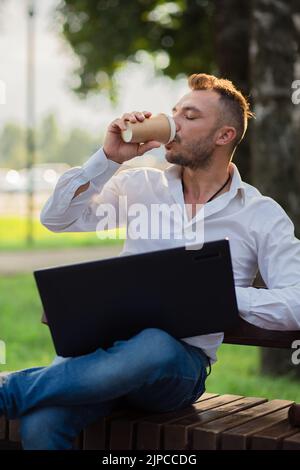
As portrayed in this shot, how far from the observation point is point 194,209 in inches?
155

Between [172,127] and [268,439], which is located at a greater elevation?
[172,127]

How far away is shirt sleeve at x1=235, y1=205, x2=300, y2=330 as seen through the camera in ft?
11.8

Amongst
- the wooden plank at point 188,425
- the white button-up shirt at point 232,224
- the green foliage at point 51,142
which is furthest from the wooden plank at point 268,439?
the green foliage at point 51,142

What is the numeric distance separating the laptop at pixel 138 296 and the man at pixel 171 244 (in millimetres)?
66

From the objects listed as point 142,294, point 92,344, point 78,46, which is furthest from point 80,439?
point 78,46

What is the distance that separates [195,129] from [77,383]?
1.23 metres

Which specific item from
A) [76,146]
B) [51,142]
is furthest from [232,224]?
[51,142]

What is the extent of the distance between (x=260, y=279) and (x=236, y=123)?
68 cm

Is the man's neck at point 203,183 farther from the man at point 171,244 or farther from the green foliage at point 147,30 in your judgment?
the green foliage at point 147,30

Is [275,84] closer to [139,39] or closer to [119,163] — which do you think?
[119,163]

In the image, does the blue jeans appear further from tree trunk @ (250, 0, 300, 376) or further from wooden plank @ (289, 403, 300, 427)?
tree trunk @ (250, 0, 300, 376)

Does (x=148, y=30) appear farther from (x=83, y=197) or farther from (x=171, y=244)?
(x=171, y=244)

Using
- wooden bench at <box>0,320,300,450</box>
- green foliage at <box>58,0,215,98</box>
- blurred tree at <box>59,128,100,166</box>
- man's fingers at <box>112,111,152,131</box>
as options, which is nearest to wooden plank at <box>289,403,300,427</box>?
wooden bench at <box>0,320,300,450</box>

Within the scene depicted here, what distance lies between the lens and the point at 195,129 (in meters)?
3.97
